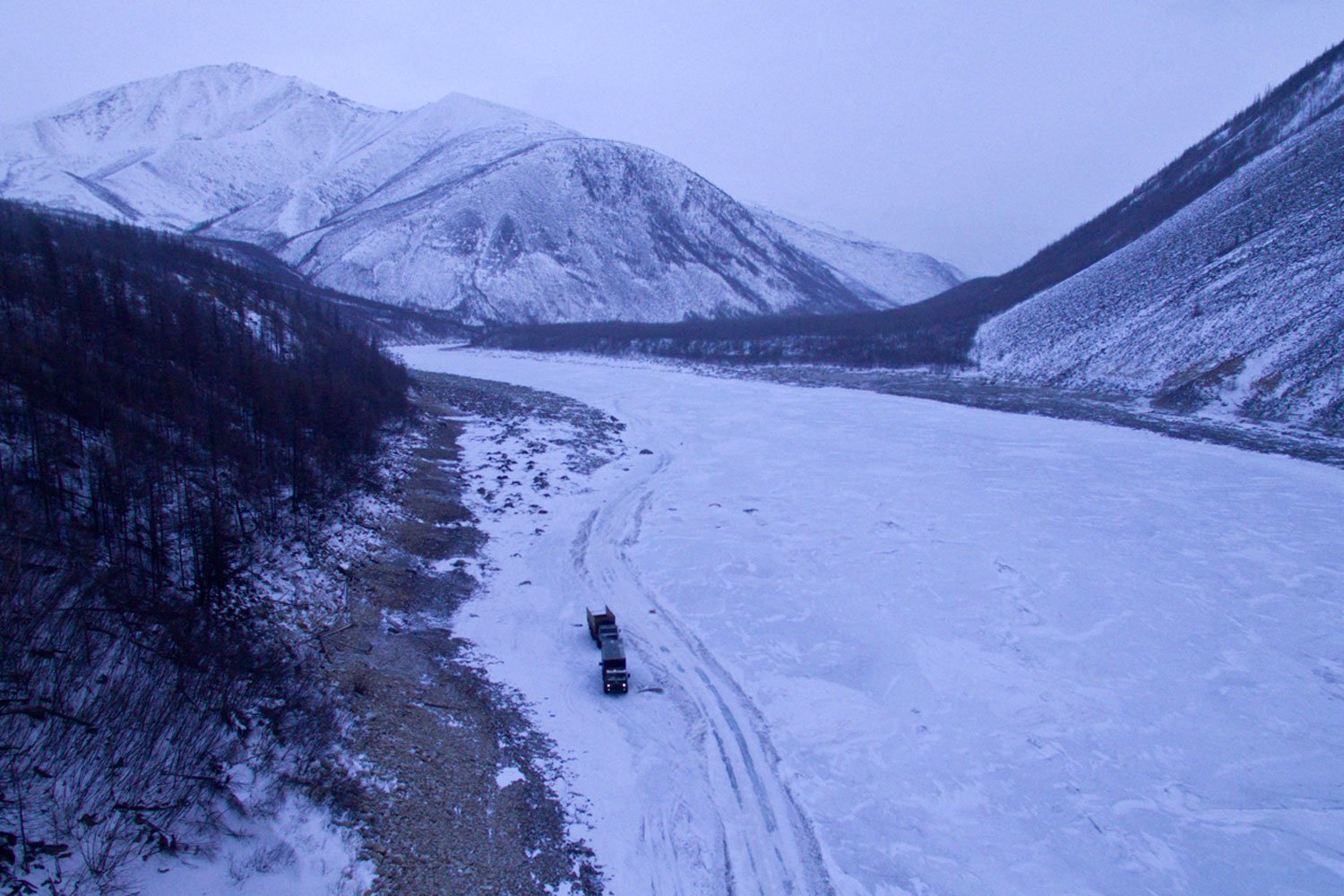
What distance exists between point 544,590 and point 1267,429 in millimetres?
33693

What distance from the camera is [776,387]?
2116 inches

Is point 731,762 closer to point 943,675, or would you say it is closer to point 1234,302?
point 943,675

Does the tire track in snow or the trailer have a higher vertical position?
the trailer

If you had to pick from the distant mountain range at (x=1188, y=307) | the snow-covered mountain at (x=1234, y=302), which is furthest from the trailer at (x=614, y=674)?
the snow-covered mountain at (x=1234, y=302)

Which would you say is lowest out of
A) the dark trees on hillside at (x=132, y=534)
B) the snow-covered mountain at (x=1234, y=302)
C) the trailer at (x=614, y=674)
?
the trailer at (x=614, y=674)

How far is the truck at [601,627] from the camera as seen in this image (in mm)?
12656

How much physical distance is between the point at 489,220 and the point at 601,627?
142142mm

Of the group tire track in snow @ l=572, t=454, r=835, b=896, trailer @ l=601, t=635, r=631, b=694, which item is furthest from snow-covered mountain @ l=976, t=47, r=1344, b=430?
trailer @ l=601, t=635, r=631, b=694

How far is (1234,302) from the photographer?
41844 mm

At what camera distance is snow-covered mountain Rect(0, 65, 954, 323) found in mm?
129625

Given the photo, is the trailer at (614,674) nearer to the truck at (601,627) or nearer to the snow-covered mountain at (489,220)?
the truck at (601,627)

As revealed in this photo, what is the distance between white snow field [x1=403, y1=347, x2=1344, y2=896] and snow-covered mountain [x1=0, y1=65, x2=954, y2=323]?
11154 cm

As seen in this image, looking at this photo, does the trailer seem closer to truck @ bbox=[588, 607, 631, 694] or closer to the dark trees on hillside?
truck @ bbox=[588, 607, 631, 694]

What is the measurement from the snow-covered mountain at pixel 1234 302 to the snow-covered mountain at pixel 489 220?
8844 centimetres
